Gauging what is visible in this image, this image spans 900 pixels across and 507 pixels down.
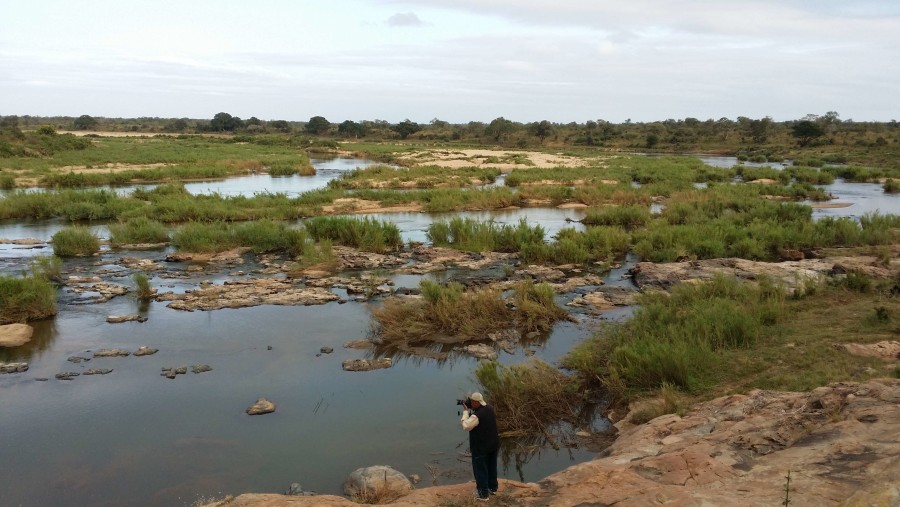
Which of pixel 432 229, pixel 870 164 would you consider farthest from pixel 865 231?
pixel 870 164

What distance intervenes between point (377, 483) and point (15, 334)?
9.70 m

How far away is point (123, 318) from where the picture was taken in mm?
14188

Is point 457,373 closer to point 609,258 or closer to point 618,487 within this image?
point 618,487

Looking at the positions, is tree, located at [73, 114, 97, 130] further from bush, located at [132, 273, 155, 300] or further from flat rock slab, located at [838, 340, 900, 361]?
flat rock slab, located at [838, 340, 900, 361]

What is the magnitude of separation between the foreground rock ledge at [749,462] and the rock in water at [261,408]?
3.19 m

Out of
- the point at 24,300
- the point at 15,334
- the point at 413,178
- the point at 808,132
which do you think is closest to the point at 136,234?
the point at 24,300

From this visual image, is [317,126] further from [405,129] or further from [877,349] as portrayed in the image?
[877,349]

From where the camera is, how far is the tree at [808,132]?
71.6 metres

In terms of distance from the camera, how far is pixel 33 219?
88.8ft

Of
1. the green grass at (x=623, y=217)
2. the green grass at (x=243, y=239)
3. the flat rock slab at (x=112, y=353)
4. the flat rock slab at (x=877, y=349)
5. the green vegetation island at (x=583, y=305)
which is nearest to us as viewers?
the green vegetation island at (x=583, y=305)

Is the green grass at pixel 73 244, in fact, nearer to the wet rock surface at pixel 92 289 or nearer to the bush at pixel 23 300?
the wet rock surface at pixel 92 289

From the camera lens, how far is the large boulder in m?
7.31

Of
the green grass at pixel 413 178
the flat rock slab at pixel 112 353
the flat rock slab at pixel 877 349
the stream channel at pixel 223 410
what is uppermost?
the green grass at pixel 413 178

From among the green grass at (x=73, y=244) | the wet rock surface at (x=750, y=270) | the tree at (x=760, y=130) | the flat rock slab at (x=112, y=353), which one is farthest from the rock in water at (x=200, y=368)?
the tree at (x=760, y=130)
